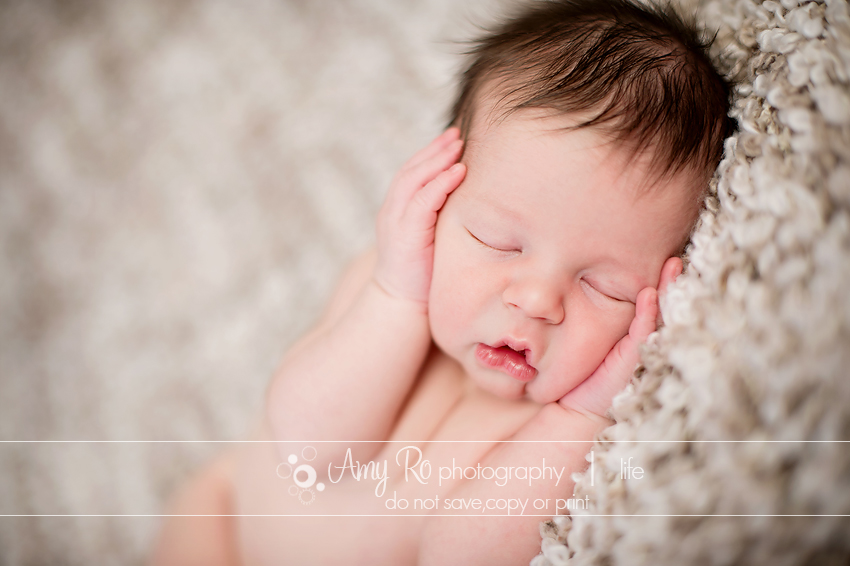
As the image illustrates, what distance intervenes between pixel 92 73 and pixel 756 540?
1873mm

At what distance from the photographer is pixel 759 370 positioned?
51 cm

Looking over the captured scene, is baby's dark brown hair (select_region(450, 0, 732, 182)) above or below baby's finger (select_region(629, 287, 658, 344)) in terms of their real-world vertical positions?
above

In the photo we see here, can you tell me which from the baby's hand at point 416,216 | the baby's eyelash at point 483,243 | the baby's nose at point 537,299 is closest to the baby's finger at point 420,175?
the baby's hand at point 416,216

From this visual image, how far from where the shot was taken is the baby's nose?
2.21 feet

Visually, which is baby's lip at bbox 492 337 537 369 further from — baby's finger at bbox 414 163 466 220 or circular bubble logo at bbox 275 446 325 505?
circular bubble logo at bbox 275 446 325 505

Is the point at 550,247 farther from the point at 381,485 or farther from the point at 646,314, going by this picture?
the point at 381,485

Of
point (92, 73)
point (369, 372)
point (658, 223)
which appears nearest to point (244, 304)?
point (369, 372)

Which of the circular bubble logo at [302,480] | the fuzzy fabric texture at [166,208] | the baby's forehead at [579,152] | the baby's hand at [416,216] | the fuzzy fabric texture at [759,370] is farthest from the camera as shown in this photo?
the fuzzy fabric texture at [166,208]

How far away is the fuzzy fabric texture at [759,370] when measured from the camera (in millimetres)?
489

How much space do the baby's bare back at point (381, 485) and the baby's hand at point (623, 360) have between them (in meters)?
0.12

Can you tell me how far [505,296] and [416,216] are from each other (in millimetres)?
192

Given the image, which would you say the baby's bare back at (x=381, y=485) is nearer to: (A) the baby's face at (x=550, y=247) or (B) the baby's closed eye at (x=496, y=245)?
(A) the baby's face at (x=550, y=247)

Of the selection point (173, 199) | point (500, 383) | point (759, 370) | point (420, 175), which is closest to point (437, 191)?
point (420, 175)

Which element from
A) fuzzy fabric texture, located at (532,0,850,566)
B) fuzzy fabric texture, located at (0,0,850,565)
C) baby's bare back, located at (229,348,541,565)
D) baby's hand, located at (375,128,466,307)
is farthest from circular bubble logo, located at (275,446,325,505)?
fuzzy fabric texture, located at (0,0,850,565)
